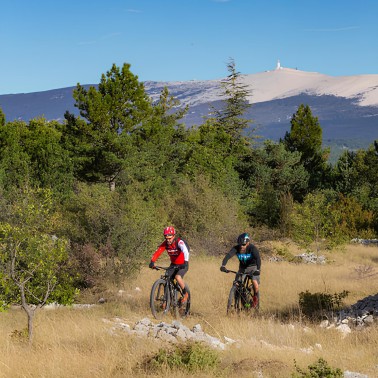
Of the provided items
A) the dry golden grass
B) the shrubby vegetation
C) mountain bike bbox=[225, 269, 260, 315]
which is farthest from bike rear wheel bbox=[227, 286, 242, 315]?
the shrubby vegetation

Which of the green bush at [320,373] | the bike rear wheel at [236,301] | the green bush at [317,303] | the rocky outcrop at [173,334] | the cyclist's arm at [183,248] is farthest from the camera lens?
the green bush at [317,303]

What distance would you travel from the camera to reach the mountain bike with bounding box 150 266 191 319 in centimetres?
1211

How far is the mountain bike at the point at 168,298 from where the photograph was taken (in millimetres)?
12109

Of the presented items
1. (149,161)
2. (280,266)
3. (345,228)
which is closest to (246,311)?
(280,266)

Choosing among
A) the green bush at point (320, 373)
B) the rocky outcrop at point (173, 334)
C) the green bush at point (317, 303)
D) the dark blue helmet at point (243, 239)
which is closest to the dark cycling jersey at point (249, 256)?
the dark blue helmet at point (243, 239)

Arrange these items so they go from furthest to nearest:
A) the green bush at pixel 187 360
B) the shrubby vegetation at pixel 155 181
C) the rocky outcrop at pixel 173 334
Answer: the shrubby vegetation at pixel 155 181
the rocky outcrop at pixel 173 334
the green bush at pixel 187 360

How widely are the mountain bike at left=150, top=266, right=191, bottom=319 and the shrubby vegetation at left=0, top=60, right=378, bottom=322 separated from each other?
2.02m

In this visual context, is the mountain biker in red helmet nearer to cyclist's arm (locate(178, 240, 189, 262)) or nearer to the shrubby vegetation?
cyclist's arm (locate(178, 240, 189, 262))

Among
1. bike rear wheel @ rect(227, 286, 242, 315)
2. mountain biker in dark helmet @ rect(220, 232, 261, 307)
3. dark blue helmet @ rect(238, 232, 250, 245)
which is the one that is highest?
dark blue helmet @ rect(238, 232, 250, 245)

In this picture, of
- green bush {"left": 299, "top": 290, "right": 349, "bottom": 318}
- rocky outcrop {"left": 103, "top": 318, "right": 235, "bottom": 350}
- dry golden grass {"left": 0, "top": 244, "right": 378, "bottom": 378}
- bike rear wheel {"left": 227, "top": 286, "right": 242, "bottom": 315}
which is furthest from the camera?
green bush {"left": 299, "top": 290, "right": 349, "bottom": 318}

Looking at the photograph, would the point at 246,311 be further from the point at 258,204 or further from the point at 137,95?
the point at 258,204

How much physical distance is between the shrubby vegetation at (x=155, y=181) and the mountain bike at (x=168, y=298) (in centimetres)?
202

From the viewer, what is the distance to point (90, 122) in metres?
36.3

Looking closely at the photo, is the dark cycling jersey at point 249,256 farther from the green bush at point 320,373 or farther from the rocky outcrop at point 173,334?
the green bush at point 320,373
